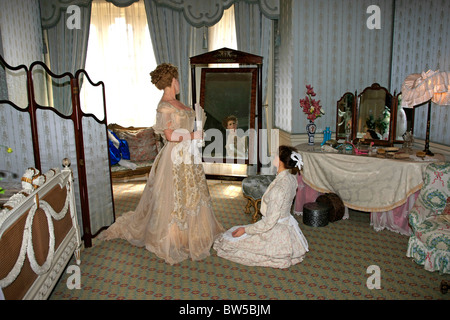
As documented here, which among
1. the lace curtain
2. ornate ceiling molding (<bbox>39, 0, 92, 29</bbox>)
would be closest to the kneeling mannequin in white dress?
the lace curtain

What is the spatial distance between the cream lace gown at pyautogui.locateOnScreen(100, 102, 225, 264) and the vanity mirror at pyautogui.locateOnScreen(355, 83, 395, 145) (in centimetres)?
238

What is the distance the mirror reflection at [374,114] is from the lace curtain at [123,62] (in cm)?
382

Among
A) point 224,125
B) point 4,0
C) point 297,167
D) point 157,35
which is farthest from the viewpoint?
point 157,35

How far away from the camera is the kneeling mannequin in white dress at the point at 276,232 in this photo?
357 cm

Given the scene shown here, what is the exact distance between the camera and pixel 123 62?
7234 mm

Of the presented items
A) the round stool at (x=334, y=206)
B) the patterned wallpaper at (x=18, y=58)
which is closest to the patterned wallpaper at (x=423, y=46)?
the round stool at (x=334, y=206)

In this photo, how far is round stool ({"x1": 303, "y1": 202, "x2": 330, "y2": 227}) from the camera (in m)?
4.68

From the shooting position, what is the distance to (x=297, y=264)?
12.3 ft

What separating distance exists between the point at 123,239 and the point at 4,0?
4144 millimetres

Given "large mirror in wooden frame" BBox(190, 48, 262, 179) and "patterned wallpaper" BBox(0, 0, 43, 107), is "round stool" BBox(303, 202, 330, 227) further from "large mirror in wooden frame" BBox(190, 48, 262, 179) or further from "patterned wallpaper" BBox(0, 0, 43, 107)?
"patterned wallpaper" BBox(0, 0, 43, 107)

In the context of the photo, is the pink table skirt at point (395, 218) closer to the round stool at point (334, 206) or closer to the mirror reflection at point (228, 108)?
the round stool at point (334, 206)

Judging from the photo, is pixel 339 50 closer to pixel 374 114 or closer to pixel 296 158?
pixel 374 114
